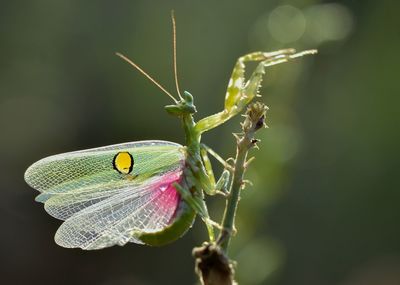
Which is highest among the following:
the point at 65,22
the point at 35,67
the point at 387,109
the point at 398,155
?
the point at 65,22

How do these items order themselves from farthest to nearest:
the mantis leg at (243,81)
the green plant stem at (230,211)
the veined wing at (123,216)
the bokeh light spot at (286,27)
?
the bokeh light spot at (286,27), the veined wing at (123,216), the mantis leg at (243,81), the green plant stem at (230,211)

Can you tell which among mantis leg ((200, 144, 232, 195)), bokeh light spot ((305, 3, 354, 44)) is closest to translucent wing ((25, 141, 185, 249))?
mantis leg ((200, 144, 232, 195))

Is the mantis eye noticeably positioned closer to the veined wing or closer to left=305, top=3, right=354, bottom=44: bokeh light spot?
the veined wing

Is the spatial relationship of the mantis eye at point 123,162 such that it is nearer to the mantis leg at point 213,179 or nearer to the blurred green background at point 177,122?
the mantis leg at point 213,179

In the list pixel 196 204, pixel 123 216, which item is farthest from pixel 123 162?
pixel 196 204

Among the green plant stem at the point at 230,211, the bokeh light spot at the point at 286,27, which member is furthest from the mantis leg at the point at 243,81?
the bokeh light spot at the point at 286,27

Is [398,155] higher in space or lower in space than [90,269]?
higher

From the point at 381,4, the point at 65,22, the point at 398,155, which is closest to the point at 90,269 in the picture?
the point at 65,22

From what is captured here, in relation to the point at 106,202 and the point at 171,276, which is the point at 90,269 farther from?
the point at 106,202
